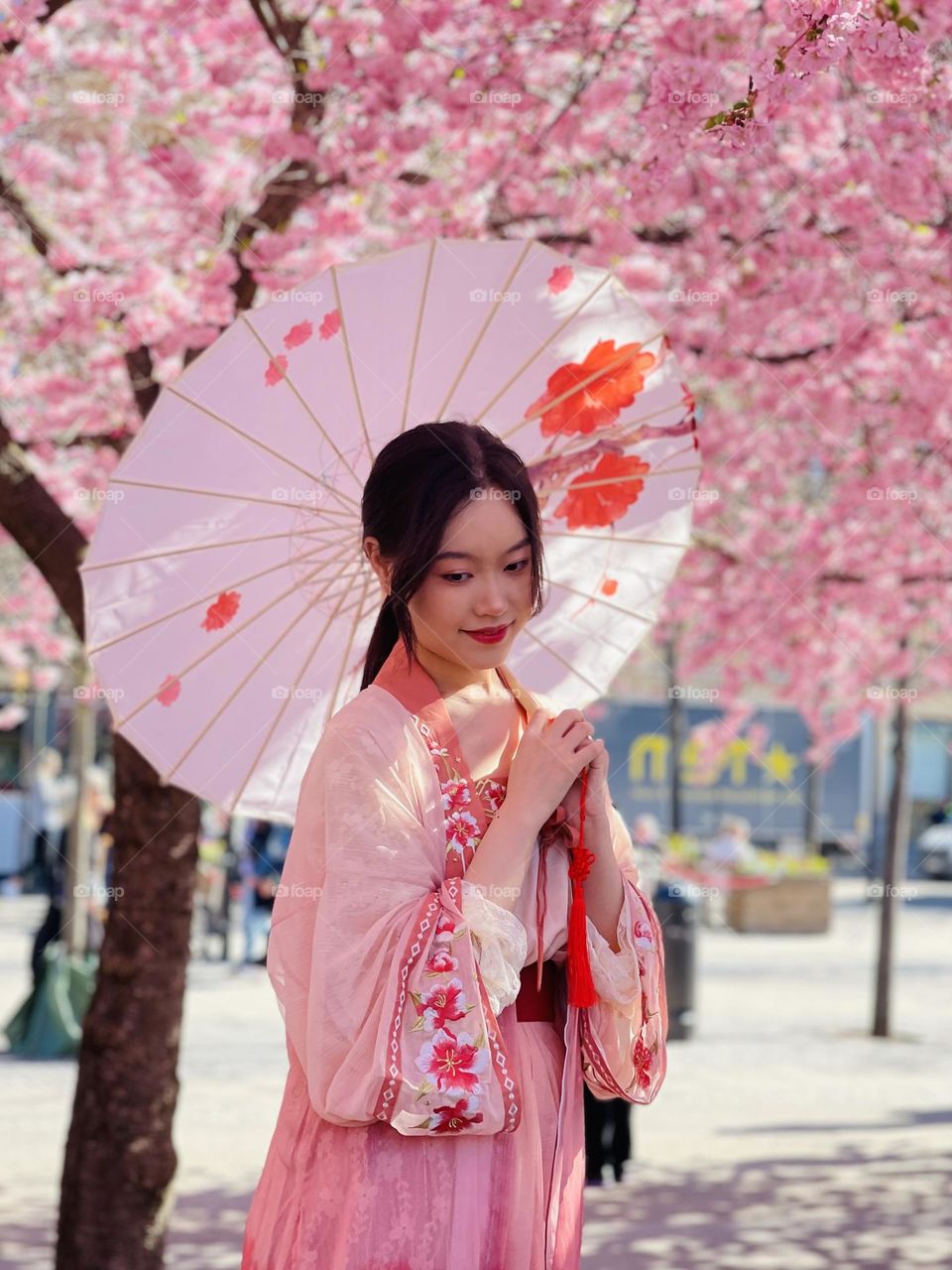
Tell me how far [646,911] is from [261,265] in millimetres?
3547

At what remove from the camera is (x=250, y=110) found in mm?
Answer: 6285

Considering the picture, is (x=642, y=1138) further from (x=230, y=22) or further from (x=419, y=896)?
(x=419, y=896)

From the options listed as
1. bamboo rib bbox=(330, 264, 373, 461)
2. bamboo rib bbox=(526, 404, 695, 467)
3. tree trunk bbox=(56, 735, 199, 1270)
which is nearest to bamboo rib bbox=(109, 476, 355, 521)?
bamboo rib bbox=(330, 264, 373, 461)

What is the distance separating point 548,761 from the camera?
2.27 meters

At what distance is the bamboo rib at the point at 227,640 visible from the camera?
297 centimetres

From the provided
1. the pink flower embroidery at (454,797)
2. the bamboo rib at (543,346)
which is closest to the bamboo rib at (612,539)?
the bamboo rib at (543,346)

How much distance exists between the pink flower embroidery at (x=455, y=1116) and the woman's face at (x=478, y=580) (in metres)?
0.61

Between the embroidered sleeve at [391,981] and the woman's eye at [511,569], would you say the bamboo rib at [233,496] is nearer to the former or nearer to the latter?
the woman's eye at [511,569]

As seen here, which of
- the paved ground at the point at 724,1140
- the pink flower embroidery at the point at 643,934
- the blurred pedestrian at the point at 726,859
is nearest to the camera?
the pink flower embroidery at the point at 643,934

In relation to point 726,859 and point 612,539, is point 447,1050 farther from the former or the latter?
point 726,859

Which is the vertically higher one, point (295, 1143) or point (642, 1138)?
point (295, 1143)

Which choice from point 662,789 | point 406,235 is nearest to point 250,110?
point 406,235

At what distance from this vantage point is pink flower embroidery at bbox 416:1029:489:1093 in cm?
212

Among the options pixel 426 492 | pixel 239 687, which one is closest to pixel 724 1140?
pixel 239 687
